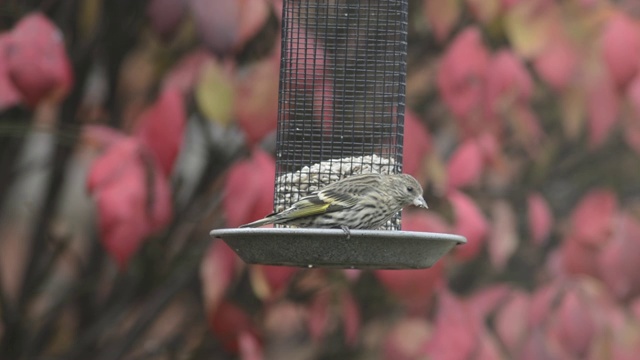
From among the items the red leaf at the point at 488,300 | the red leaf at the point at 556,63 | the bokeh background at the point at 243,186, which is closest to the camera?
the bokeh background at the point at 243,186

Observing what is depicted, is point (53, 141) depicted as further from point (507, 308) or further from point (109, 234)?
point (507, 308)

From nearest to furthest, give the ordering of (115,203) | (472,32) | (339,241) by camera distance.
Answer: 1. (339,241)
2. (115,203)
3. (472,32)

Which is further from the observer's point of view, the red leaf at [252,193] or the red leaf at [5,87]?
the red leaf at [252,193]

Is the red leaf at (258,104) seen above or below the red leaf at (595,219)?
above

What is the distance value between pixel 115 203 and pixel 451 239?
218cm

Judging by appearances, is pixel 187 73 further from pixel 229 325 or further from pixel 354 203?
pixel 354 203

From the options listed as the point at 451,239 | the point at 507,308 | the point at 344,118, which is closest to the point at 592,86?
the point at 507,308

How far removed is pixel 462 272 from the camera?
10555 millimetres

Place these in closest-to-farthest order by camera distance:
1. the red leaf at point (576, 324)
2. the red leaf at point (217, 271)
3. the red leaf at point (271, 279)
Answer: the red leaf at point (271, 279) < the red leaf at point (217, 271) < the red leaf at point (576, 324)

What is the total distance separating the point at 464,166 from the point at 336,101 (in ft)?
4.37

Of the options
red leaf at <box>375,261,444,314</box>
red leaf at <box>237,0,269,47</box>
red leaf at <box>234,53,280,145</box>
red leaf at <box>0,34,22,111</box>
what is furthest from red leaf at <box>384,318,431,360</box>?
red leaf at <box>0,34,22,111</box>

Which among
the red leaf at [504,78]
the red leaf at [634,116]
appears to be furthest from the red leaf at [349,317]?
the red leaf at [634,116]

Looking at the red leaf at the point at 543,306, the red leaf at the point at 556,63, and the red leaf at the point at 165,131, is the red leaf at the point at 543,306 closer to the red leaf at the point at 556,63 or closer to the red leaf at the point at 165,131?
the red leaf at the point at 556,63

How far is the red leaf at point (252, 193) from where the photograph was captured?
6836 millimetres
